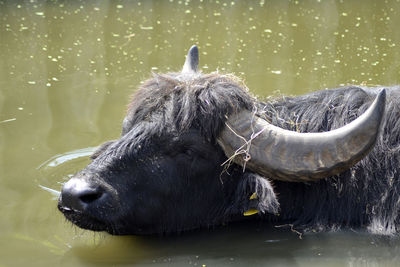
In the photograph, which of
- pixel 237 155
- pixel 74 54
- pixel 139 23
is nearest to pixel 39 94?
pixel 74 54

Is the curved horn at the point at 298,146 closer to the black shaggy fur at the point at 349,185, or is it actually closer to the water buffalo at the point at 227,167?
the water buffalo at the point at 227,167

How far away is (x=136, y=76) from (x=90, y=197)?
14.8ft

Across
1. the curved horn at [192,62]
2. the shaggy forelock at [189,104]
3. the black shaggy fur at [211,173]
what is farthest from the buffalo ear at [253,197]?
the curved horn at [192,62]

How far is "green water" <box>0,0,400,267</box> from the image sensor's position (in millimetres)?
5098

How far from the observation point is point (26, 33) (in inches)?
426

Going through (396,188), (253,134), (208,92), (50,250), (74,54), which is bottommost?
(50,250)

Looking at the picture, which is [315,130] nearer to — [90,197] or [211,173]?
[211,173]

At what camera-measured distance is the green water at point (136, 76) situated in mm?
5098

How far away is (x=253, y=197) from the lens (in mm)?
5012

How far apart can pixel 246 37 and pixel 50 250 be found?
21.9 ft

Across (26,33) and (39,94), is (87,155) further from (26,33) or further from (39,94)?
(26,33)

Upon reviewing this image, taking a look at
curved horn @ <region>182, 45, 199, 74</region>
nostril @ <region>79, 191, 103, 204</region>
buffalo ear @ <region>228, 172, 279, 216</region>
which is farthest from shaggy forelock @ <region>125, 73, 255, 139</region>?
curved horn @ <region>182, 45, 199, 74</region>

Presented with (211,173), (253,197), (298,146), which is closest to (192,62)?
(211,173)

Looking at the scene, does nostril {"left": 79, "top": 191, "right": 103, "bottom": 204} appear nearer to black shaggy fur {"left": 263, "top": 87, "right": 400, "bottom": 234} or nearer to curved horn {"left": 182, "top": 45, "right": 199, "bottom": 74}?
black shaggy fur {"left": 263, "top": 87, "right": 400, "bottom": 234}
